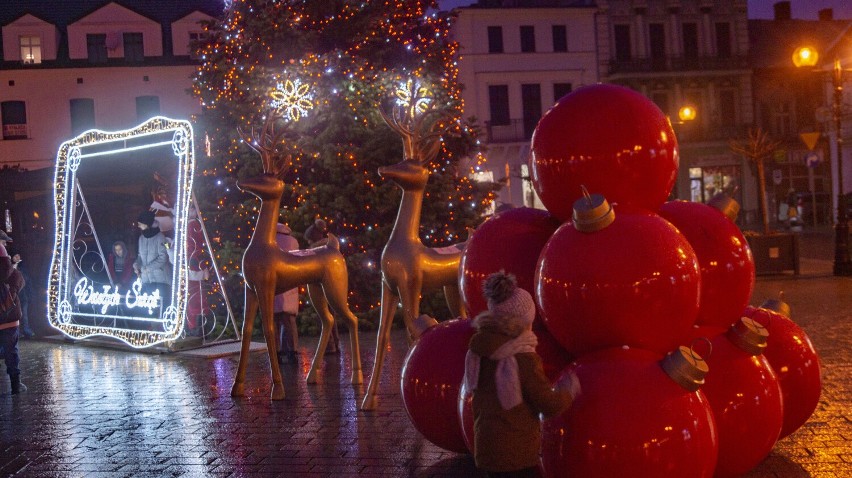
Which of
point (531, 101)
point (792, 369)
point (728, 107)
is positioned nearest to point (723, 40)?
point (728, 107)

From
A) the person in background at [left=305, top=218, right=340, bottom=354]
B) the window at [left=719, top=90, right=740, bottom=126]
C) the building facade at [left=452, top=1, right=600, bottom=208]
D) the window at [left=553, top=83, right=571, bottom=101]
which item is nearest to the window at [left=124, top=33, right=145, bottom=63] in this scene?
the building facade at [left=452, top=1, right=600, bottom=208]

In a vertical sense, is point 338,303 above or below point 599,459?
above

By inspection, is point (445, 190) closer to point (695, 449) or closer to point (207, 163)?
point (207, 163)

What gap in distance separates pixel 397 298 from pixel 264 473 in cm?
299

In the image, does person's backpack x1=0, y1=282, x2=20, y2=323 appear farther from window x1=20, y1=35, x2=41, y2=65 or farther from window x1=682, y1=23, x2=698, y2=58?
window x1=682, y1=23, x2=698, y2=58

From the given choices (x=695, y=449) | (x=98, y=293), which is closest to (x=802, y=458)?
(x=695, y=449)

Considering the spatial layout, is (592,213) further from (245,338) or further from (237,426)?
(245,338)

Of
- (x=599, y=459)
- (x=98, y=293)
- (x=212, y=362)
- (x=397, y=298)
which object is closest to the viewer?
(x=599, y=459)

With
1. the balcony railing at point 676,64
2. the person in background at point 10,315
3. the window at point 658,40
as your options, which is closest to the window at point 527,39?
the balcony railing at point 676,64

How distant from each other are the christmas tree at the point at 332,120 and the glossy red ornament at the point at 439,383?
8489 millimetres

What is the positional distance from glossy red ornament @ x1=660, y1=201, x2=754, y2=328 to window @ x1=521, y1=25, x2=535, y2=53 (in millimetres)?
40670

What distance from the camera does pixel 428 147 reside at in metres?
9.46

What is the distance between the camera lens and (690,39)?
4894cm

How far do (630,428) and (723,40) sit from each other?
48.2 meters
